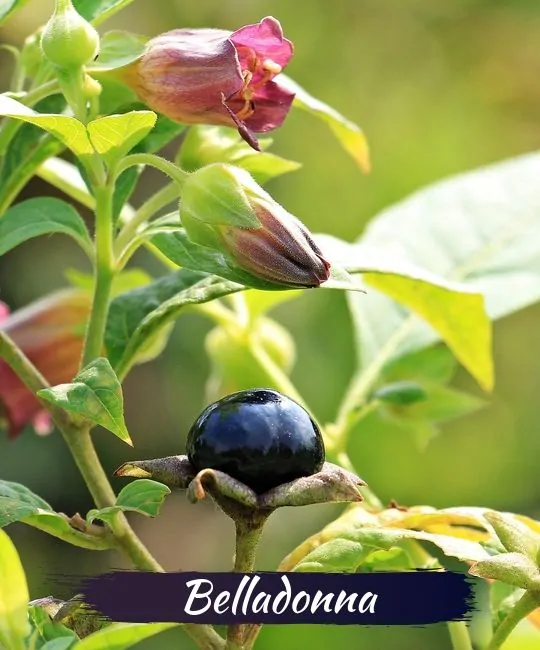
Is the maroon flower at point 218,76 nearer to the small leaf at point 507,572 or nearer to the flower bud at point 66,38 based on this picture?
the flower bud at point 66,38

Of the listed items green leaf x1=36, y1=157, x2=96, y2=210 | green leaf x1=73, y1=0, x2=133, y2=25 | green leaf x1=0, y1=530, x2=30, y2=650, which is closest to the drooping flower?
green leaf x1=36, y1=157, x2=96, y2=210

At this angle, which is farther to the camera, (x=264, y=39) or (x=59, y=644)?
(x=264, y=39)

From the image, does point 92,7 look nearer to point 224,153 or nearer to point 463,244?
point 224,153

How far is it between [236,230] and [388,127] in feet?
7.03

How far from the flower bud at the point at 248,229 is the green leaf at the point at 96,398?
0.34ft

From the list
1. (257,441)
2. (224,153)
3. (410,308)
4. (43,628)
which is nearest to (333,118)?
(224,153)

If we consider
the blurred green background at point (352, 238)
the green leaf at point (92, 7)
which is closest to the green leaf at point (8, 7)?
the green leaf at point (92, 7)

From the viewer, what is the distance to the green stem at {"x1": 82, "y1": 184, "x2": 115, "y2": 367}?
0.77 meters

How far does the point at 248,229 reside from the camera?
0.69 metres

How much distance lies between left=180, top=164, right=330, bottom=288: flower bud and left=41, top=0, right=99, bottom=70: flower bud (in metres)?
0.10

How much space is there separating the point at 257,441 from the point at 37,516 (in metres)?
0.14

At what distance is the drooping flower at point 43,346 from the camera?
1127 millimetres

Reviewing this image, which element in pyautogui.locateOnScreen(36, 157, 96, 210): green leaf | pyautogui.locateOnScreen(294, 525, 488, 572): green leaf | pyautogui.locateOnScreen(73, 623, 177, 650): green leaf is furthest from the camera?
pyautogui.locateOnScreen(36, 157, 96, 210): green leaf

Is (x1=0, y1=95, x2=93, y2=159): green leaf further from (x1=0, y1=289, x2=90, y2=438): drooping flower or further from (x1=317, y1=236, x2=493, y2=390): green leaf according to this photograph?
(x1=0, y1=289, x2=90, y2=438): drooping flower
